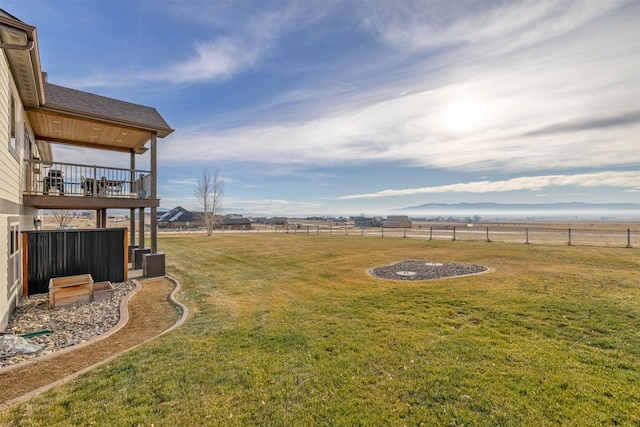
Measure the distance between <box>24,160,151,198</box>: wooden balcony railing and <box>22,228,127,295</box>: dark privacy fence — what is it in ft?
4.52

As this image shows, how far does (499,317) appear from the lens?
5.45m

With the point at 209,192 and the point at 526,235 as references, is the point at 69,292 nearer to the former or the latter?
the point at 526,235

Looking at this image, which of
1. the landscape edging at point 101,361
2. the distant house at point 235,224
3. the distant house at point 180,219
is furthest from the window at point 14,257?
the distant house at point 180,219

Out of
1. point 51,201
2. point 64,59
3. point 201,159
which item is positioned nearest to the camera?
point 51,201

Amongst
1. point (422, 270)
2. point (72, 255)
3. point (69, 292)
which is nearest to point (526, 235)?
point (422, 270)

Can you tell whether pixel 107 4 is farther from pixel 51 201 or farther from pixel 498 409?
pixel 498 409

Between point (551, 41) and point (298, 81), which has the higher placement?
point (298, 81)

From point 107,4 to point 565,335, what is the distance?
49.8 feet

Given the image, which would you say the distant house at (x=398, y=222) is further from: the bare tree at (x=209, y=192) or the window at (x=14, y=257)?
the window at (x=14, y=257)

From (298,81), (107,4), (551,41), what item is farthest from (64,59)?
(551,41)

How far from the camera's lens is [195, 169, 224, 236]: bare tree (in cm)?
3372

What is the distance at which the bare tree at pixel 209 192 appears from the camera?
3372 centimetres

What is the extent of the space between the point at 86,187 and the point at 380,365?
1078 cm

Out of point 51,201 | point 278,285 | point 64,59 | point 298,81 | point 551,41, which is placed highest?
point 298,81
